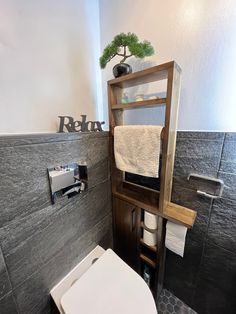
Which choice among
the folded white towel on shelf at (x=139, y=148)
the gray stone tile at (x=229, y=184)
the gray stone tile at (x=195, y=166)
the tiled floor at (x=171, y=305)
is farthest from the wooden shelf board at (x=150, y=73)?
the tiled floor at (x=171, y=305)

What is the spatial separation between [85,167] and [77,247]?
56 centimetres

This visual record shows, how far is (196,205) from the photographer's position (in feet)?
3.05

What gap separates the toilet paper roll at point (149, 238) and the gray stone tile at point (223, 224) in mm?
367

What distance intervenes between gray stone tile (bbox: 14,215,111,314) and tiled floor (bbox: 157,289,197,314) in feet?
2.45

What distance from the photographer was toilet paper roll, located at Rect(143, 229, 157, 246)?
1076mm

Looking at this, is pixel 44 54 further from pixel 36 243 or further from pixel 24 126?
pixel 36 243

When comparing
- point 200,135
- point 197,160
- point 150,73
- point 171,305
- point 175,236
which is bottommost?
point 171,305

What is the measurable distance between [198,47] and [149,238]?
1.26 m

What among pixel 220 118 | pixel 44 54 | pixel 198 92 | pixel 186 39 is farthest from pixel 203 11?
pixel 44 54

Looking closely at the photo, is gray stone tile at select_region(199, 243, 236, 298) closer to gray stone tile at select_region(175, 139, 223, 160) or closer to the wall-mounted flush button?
gray stone tile at select_region(175, 139, 223, 160)

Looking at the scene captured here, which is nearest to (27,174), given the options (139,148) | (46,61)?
(139,148)

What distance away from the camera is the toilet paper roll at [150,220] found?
3.34 ft

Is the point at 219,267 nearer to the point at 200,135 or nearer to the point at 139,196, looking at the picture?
the point at 139,196

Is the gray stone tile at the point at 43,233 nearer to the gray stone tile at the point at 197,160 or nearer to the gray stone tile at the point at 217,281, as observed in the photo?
the gray stone tile at the point at 197,160
